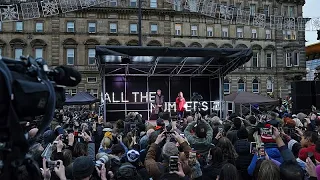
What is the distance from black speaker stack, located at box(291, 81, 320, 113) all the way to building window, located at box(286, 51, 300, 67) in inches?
1331

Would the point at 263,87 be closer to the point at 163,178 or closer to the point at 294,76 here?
the point at 294,76

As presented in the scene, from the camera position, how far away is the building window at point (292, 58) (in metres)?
48.8

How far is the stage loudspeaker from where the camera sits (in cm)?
1723

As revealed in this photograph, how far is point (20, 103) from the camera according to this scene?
207 cm

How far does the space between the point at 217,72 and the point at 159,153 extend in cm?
1566

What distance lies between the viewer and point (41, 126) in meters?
2.38

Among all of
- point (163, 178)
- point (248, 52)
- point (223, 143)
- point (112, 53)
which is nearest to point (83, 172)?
point (163, 178)

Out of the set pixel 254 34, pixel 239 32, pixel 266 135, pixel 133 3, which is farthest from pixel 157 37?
pixel 266 135

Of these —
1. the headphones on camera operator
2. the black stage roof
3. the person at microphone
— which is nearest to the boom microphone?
the headphones on camera operator

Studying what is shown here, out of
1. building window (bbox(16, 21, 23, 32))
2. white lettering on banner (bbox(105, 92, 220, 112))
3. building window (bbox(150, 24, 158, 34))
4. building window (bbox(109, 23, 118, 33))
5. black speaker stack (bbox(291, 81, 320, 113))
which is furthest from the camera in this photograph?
building window (bbox(150, 24, 158, 34))

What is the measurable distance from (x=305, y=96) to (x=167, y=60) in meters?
7.52

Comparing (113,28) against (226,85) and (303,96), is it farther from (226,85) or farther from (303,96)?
(303,96)

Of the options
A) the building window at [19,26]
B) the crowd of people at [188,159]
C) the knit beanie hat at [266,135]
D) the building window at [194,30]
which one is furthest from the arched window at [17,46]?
the knit beanie hat at [266,135]

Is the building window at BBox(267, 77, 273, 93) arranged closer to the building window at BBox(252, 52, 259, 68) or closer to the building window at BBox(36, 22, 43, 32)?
the building window at BBox(252, 52, 259, 68)
